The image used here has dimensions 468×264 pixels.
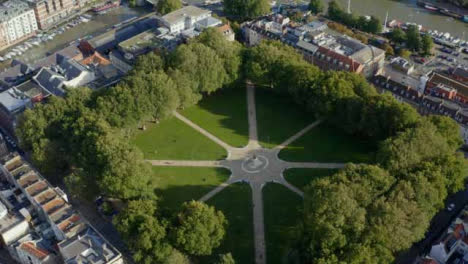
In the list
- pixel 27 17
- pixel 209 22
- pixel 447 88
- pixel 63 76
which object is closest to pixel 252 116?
pixel 209 22

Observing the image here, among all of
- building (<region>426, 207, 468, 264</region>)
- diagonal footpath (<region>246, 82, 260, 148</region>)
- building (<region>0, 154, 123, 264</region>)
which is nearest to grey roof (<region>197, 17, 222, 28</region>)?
diagonal footpath (<region>246, 82, 260, 148</region>)

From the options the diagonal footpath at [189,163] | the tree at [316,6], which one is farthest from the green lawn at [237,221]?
the tree at [316,6]

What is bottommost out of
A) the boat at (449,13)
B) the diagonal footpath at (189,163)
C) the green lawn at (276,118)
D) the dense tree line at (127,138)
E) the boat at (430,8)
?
the diagonal footpath at (189,163)

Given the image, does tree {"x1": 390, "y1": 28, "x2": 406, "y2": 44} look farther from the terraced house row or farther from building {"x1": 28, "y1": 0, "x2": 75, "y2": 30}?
the terraced house row

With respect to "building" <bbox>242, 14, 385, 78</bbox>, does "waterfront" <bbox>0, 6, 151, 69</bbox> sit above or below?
below

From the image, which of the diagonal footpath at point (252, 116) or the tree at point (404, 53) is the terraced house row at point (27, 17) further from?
the tree at point (404, 53)

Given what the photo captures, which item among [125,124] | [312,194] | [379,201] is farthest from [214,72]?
[379,201]

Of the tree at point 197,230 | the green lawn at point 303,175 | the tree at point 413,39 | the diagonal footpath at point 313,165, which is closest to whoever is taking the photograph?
the tree at point 197,230
